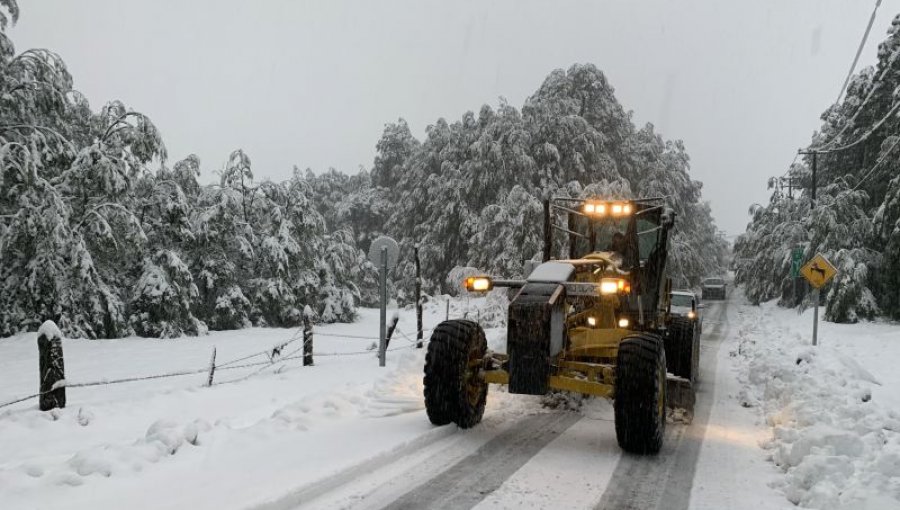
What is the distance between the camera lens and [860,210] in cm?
2634

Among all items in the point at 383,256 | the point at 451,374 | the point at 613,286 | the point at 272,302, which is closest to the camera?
the point at 613,286

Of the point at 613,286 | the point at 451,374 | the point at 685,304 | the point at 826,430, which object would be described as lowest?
the point at 826,430

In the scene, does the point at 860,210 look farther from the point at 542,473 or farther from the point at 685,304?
the point at 542,473

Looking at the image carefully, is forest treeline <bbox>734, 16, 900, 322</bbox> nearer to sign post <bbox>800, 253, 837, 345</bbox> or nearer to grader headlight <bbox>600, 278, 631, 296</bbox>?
sign post <bbox>800, 253, 837, 345</bbox>

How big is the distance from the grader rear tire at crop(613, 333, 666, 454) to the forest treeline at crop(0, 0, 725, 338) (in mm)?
12261

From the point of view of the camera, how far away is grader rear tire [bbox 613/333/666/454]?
5.89 m

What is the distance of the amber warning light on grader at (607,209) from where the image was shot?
25.5 feet

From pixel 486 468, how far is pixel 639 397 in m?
1.53

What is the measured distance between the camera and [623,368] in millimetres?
5977

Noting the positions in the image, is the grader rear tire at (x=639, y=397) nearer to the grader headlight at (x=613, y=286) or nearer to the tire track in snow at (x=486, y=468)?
the grader headlight at (x=613, y=286)

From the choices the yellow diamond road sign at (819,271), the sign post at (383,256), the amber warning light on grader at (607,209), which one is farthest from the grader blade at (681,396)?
the yellow diamond road sign at (819,271)

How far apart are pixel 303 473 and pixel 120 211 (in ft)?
43.1

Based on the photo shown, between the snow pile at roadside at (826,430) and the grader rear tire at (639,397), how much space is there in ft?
3.73

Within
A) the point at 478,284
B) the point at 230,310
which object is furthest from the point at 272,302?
the point at 478,284
